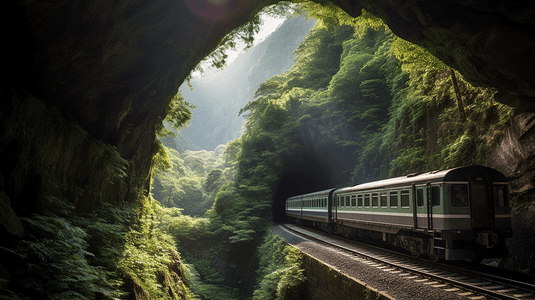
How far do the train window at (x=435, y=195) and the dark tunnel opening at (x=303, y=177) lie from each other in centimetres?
1941

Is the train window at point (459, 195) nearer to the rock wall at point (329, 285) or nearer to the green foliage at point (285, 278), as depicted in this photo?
the rock wall at point (329, 285)

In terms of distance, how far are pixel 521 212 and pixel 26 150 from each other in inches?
532

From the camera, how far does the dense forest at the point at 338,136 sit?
12.5 meters

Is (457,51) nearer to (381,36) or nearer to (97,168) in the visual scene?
(97,168)

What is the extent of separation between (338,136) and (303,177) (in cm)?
1108

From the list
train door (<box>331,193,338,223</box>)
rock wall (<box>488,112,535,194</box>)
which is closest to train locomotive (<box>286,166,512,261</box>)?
rock wall (<box>488,112,535,194</box>)

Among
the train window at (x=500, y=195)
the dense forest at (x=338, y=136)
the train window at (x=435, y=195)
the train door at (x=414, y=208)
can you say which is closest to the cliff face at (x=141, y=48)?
the dense forest at (x=338, y=136)

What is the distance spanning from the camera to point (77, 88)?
24.3ft

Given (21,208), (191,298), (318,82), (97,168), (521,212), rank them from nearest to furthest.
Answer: (21,208) → (97,168) → (521,212) → (191,298) → (318,82)

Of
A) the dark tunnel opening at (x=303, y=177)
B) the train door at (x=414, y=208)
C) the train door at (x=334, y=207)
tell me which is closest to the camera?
the train door at (x=414, y=208)

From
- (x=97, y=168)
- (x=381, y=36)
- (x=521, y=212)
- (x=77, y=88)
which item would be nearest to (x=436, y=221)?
(x=521, y=212)

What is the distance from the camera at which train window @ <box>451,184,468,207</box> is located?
845cm

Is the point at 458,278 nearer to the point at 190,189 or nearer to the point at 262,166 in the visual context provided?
the point at 262,166

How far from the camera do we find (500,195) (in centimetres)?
862
